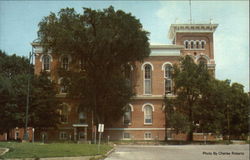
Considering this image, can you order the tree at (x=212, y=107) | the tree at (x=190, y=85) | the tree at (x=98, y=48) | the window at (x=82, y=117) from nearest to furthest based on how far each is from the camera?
the tree at (x=98, y=48) → the tree at (x=212, y=107) → the tree at (x=190, y=85) → the window at (x=82, y=117)

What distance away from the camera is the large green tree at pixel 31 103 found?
39963 mm

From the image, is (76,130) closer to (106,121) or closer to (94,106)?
(106,121)

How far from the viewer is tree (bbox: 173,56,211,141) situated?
4425cm

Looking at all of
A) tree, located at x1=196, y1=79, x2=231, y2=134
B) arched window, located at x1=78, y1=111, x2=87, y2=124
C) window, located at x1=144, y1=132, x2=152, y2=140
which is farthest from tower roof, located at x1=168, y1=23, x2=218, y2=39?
arched window, located at x1=78, y1=111, x2=87, y2=124

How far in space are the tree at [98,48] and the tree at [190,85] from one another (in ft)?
19.6

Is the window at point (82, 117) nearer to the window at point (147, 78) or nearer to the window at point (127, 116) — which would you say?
the window at point (127, 116)

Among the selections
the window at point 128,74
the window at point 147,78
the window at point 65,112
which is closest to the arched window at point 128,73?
the window at point 128,74

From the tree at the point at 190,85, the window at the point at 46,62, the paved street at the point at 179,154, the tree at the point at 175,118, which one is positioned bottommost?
the paved street at the point at 179,154

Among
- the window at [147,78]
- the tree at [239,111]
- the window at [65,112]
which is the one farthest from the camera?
the window at [147,78]

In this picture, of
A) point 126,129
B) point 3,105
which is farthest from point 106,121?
point 3,105

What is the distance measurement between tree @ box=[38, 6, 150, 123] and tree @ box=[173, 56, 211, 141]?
5963mm

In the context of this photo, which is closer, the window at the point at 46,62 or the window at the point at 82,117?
the window at the point at 82,117

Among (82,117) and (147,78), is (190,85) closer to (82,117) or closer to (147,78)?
(147,78)

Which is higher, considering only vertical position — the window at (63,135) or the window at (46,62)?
the window at (46,62)
